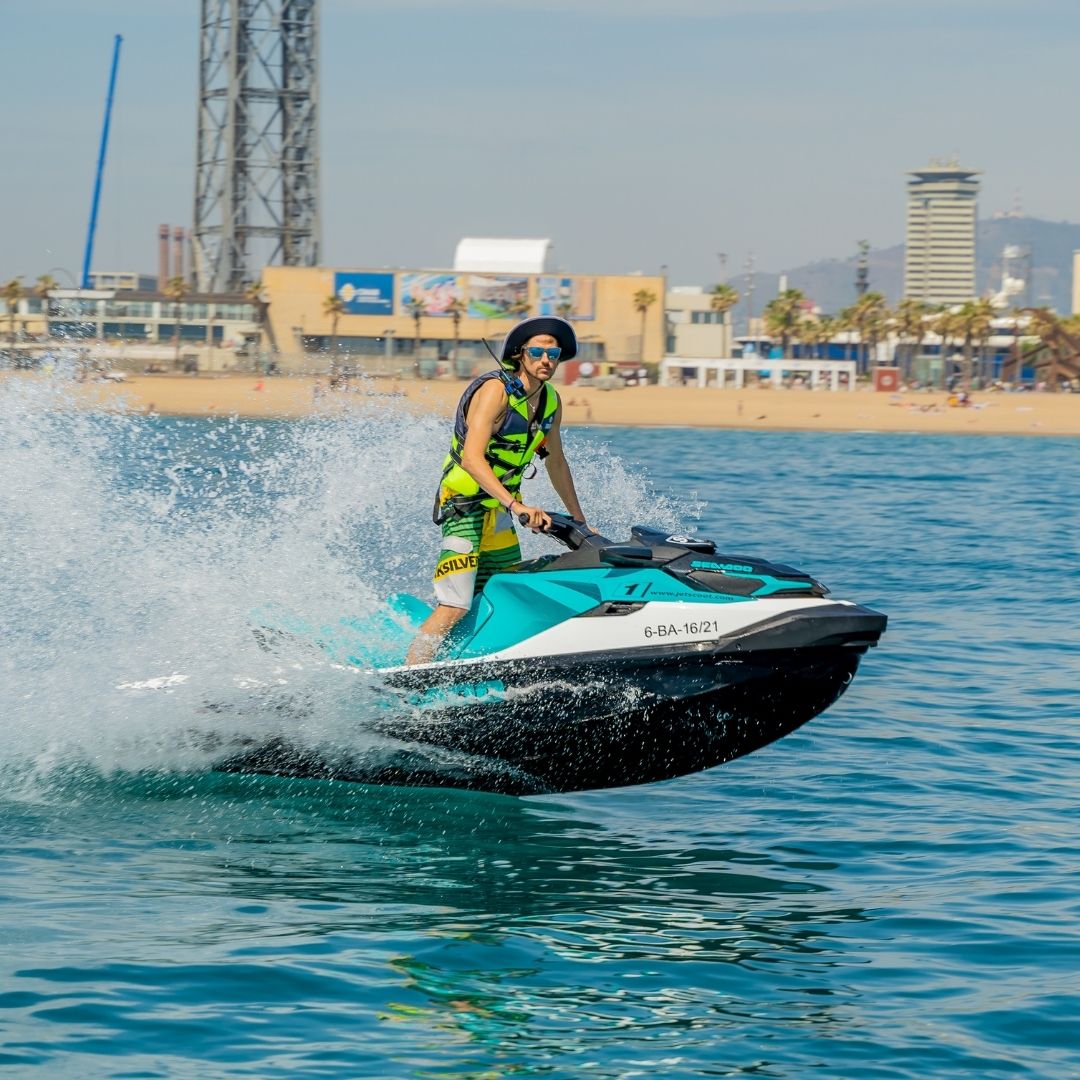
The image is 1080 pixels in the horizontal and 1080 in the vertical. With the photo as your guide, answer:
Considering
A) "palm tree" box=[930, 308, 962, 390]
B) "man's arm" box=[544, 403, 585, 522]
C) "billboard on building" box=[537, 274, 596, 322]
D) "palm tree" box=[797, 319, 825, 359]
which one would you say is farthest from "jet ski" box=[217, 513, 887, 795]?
"palm tree" box=[797, 319, 825, 359]

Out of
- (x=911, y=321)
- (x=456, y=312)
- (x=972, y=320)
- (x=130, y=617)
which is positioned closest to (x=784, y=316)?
(x=911, y=321)

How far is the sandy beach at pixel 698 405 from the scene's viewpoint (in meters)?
58.8

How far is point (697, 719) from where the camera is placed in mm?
6652

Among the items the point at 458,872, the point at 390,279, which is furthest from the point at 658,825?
the point at 390,279

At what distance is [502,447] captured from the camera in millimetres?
6680

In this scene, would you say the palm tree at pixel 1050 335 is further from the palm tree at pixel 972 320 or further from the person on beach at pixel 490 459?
the person on beach at pixel 490 459

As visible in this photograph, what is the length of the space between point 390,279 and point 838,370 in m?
24.3

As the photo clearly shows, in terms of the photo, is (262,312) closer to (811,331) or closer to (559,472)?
(811,331)

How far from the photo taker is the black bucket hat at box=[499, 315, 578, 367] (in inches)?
255

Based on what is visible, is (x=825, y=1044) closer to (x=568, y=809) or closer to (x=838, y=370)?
(x=568, y=809)

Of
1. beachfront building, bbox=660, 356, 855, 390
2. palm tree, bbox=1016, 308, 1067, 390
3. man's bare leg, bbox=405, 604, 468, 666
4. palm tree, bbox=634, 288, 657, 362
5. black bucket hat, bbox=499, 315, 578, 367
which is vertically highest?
palm tree, bbox=634, 288, 657, 362

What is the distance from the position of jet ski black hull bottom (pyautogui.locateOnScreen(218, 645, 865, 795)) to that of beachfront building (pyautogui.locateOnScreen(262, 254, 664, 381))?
78487mm

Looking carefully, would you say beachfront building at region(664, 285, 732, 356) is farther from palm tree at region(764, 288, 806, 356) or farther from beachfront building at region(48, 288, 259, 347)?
beachfront building at region(48, 288, 259, 347)

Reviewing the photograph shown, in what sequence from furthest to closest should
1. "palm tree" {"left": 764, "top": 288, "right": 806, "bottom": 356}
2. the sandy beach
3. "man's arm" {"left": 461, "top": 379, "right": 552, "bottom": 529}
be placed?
"palm tree" {"left": 764, "top": 288, "right": 806, "bottom": 356} < the sandy beach < "man's arm" {"left": 461, "top": 379, "right": 552, "bottom": 529}
